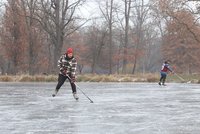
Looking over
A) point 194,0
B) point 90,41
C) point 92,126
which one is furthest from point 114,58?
point 92,126

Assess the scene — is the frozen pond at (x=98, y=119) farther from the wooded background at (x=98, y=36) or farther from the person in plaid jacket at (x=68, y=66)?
the wooded background at (x=98, y=36)

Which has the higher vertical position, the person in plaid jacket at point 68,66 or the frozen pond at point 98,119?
the person in plaid jacket at point 68,66

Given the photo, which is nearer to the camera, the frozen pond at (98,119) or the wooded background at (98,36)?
the frozen pond at (98,119)

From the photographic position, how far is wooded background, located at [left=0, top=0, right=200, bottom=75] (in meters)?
44.5

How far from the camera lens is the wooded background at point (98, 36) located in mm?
44500

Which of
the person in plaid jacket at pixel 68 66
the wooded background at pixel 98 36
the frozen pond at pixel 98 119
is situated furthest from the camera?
the wooded background at pixel 98 36

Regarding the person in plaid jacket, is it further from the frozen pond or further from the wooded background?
the wooded background

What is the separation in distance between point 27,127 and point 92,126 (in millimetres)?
1421

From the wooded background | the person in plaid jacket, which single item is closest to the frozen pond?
the person in plaid jacket

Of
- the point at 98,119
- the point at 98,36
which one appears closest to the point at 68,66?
the point at 98,119

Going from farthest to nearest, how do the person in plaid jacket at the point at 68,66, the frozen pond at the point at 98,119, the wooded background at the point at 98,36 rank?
the wooded background at the point at 98,36 → the person in plaid jacket at the point at 68,66 → the frozen pond at the point at 98,119

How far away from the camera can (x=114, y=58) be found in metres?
62.8

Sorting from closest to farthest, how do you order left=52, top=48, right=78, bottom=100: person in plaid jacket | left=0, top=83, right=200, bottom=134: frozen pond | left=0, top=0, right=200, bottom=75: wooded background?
left=0, top=83, right=200, bottom=134: frozen pond < left=52, top=48, right=78, bottom=100: person in plaid jacket < left=0, top=0, right=200, bottom=75: wooded background

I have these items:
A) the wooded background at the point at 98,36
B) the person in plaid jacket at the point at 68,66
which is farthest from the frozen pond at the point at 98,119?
the wooded background at the point at 98,36
